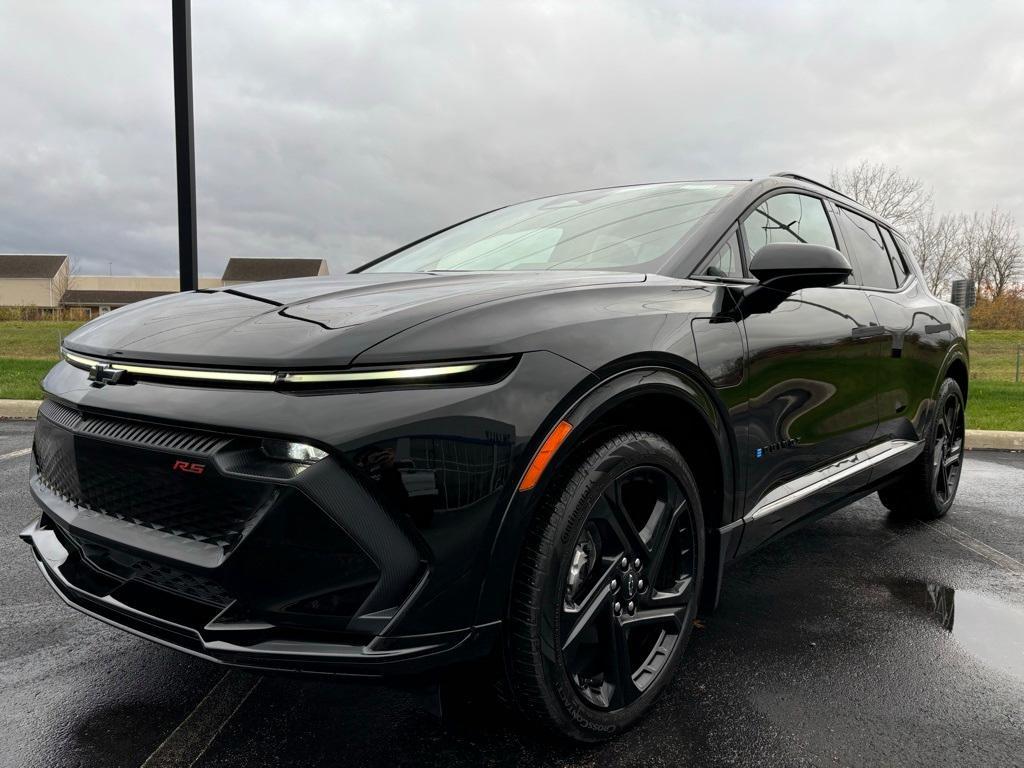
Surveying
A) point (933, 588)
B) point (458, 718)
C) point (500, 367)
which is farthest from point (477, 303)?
point (933, 588)

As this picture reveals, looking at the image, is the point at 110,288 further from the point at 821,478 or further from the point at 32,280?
the point at 821,478

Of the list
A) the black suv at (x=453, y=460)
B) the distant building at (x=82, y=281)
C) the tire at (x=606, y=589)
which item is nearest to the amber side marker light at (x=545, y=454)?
the black suv at (x=453, y=460)

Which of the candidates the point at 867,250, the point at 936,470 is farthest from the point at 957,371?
the point at 867,250

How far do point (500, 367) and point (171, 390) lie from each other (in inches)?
29.1

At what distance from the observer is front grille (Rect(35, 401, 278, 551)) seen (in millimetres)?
1525

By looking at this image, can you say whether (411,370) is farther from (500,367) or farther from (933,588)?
(933,588)

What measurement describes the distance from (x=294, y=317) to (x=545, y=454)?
0.67 meters

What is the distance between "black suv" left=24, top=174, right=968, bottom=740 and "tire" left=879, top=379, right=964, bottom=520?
179 centimetres

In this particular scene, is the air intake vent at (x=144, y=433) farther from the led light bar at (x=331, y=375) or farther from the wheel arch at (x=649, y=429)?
the wheel arch at (x=649, y=429)

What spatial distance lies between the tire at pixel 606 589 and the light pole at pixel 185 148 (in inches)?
221

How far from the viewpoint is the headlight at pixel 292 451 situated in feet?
4.84

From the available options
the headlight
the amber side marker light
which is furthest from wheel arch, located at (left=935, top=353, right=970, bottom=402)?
the headlight

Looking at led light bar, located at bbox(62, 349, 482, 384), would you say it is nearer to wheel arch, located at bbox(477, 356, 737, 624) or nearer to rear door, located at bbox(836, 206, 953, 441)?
wheel arch, located at bbox(477, 356, 737, 624)

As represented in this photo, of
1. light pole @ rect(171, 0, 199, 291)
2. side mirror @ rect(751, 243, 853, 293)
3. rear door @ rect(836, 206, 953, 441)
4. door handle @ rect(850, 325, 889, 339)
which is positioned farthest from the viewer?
light pole @ rect(171, 0, 199, 291)
